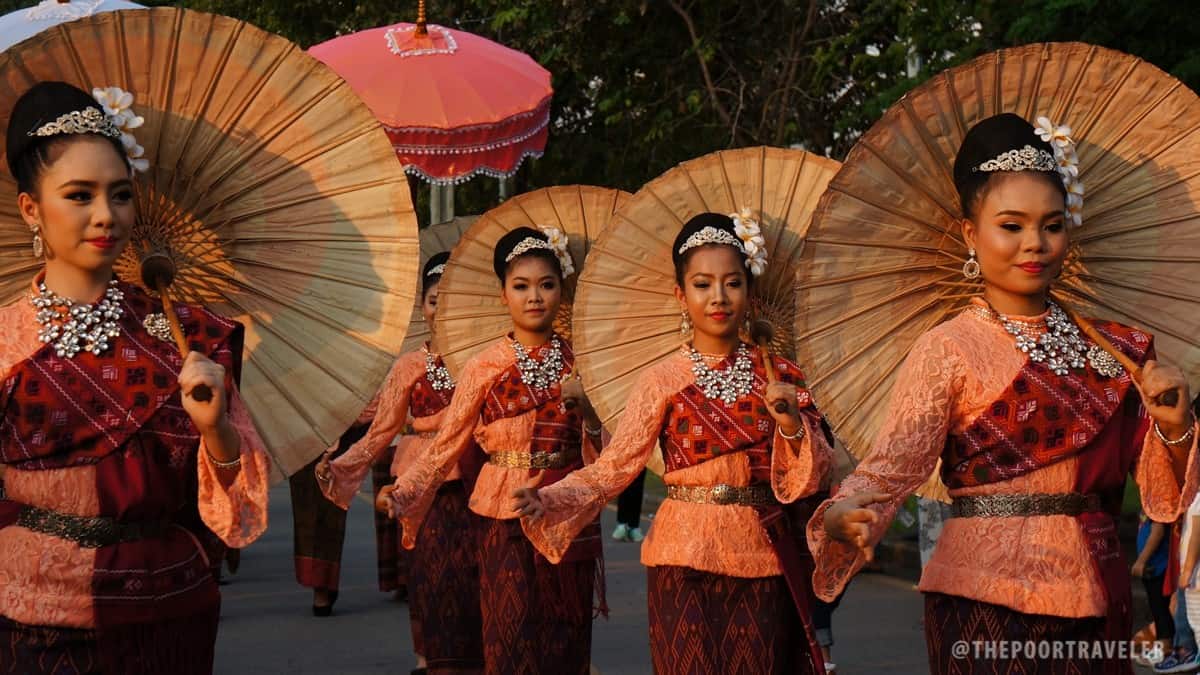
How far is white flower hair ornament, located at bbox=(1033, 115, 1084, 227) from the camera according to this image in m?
4.63

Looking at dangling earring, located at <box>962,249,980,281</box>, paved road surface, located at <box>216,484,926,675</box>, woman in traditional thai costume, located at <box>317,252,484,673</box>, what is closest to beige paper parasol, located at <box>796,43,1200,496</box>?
dangling earring, located at <box>962,249,980,281</box>

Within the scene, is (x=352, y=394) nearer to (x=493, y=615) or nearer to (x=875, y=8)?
(x=493, y=615)

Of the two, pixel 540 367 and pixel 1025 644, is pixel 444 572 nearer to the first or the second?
pixel 540 367

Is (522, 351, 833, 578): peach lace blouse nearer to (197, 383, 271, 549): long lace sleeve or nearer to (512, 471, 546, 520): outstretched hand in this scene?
(512, 471, 546, 520): outstretched hand

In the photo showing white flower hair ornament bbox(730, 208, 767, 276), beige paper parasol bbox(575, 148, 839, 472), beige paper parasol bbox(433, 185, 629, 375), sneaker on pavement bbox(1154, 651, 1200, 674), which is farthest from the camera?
sneaker on pavement bbox(1154, 651, 1200, 674)

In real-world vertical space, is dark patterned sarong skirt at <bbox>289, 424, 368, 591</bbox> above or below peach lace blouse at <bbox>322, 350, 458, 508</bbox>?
below

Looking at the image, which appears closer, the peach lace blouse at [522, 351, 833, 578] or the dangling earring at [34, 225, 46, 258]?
the dangling earring at [34, 225, 46, 258]

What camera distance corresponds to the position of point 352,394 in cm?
468

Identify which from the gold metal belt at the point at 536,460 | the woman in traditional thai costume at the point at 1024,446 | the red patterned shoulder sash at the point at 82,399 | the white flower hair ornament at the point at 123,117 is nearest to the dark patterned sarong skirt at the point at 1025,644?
the woman in traditional thai costume at the point at 1024,446

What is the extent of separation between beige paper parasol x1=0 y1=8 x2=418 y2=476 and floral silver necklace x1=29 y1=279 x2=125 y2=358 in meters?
0.22

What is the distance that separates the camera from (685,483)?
616 cm

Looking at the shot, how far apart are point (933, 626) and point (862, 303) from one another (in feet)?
2.85

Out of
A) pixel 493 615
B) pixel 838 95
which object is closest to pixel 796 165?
pixel 493 615

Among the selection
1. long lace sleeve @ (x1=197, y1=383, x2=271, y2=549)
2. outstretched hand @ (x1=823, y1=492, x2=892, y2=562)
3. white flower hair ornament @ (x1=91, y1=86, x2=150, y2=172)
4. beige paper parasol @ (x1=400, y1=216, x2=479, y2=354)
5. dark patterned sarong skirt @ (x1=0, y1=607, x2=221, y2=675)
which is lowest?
dark patterned sarong skirt @ (x1=0, y1=607, x2=221, y2=675)
